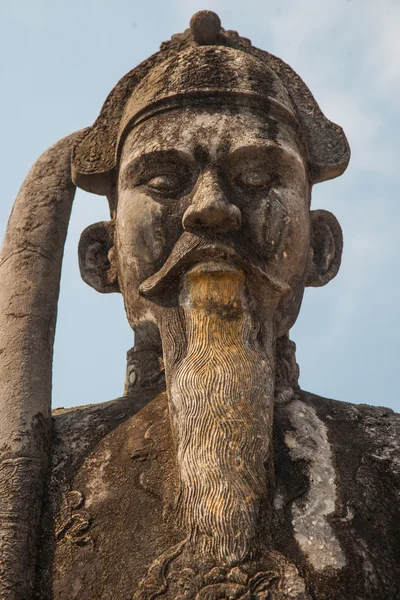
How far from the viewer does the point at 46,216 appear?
548 cm

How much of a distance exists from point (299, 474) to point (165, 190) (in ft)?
5.54

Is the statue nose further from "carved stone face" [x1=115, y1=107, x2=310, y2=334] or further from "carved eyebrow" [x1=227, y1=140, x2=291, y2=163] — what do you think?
"carved eyebrow" [x1=227, y1=140, x2=291, y2=163]

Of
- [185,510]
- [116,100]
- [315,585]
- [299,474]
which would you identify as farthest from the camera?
[116,100]

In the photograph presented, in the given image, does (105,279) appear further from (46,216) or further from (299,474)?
(299,474)

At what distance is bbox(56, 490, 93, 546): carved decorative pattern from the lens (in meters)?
4.18

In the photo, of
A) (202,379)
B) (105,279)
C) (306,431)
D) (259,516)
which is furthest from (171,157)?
(259,516)

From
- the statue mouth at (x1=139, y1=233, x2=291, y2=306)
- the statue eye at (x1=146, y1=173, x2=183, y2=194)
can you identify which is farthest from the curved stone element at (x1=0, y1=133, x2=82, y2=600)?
the statue eye at (x1=146, y1=173, x2=183, y2=194)

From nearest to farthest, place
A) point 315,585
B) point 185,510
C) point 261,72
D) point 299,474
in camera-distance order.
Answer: point 315,585 < point 185,510 < point 299,474 < point 261,72

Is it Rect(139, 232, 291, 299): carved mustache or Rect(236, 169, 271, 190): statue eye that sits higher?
Rect(236, 169, 271, 190): statue eye

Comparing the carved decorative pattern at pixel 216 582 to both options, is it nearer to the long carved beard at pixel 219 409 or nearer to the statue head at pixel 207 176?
the long carved beard at pixel 219 409

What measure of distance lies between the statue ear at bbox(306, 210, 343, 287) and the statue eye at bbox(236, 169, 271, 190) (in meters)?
0.74

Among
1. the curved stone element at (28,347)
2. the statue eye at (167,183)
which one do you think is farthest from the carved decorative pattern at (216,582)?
the statue eye at (167,183)

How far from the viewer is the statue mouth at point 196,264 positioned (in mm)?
4590

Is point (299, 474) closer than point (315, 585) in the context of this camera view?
No
